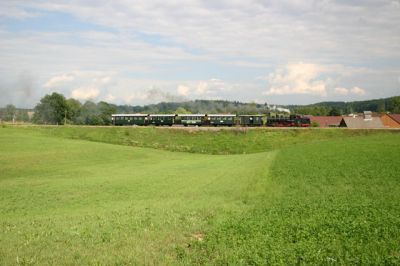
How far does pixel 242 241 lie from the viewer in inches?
483

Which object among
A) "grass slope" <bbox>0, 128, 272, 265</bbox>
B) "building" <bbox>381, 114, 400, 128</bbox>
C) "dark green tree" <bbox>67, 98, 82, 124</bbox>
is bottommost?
"grass slope" <bbox>0, 128, 272, 265</bbox>

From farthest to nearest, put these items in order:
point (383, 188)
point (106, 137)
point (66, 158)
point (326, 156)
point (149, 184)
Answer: point (106, 137) → point (66, 158) → point (326, 156) → point (149, 184) → point (383, 188)

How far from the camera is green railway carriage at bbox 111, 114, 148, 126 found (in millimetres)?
89688

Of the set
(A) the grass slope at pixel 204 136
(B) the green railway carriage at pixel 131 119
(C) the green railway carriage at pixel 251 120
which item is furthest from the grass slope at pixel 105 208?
(C) the green railway carriage at pixel 251 120

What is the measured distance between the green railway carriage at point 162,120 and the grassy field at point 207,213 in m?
44.9

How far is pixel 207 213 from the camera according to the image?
17266 millimetres

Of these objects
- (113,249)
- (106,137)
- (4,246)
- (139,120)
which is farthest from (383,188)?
(139,120)

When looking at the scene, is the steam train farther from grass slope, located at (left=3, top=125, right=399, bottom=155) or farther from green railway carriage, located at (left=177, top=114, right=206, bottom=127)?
grass slope, located at (left=3, top=125, right=399, bottom=155)

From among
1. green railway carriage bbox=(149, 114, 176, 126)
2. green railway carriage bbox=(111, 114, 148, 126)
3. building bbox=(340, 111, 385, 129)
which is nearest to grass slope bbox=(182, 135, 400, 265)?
green railway carriage bbox=(149, 114, 176, 126)

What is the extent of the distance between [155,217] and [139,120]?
74447 mm

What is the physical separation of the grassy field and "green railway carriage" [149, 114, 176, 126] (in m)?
44.9

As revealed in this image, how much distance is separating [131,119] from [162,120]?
22.4 ft

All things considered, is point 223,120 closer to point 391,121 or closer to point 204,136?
point 204,136

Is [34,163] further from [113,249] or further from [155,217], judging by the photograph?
[113,249]
